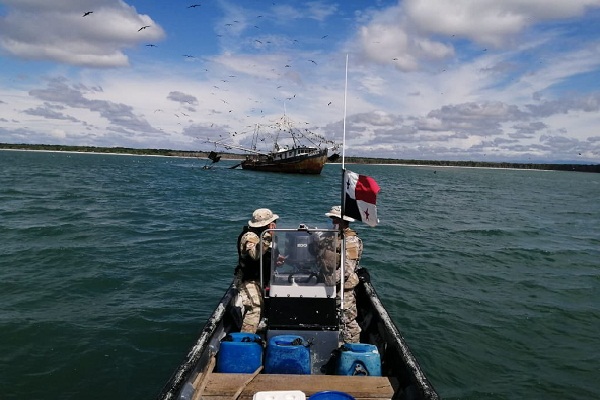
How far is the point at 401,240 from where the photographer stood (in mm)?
19766

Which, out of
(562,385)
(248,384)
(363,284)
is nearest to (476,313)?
(562,385)

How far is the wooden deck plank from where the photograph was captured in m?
4.77

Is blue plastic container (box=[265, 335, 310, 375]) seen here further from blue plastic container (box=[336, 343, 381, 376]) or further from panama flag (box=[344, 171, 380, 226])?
Result: panama flag (box=[344, 171, 380, 226])

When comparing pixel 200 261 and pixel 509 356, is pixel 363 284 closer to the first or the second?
pixel 509 356

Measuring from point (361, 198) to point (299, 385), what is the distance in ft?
7.93

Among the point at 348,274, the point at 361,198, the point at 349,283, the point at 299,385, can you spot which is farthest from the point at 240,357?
the point at 361,198

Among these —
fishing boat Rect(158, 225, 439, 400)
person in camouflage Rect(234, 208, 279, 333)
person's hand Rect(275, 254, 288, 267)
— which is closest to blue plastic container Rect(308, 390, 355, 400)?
fishing boat Rect(158, 225, 439, 400)

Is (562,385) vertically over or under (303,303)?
under

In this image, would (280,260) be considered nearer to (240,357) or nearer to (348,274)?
(348,274)

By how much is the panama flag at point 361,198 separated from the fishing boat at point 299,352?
53cm

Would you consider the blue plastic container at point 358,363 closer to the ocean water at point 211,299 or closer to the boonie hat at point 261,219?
the ocean water at point 211,299

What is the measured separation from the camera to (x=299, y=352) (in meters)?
5.20

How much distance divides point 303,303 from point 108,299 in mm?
7391

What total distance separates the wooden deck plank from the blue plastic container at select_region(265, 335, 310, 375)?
0.51 ft
